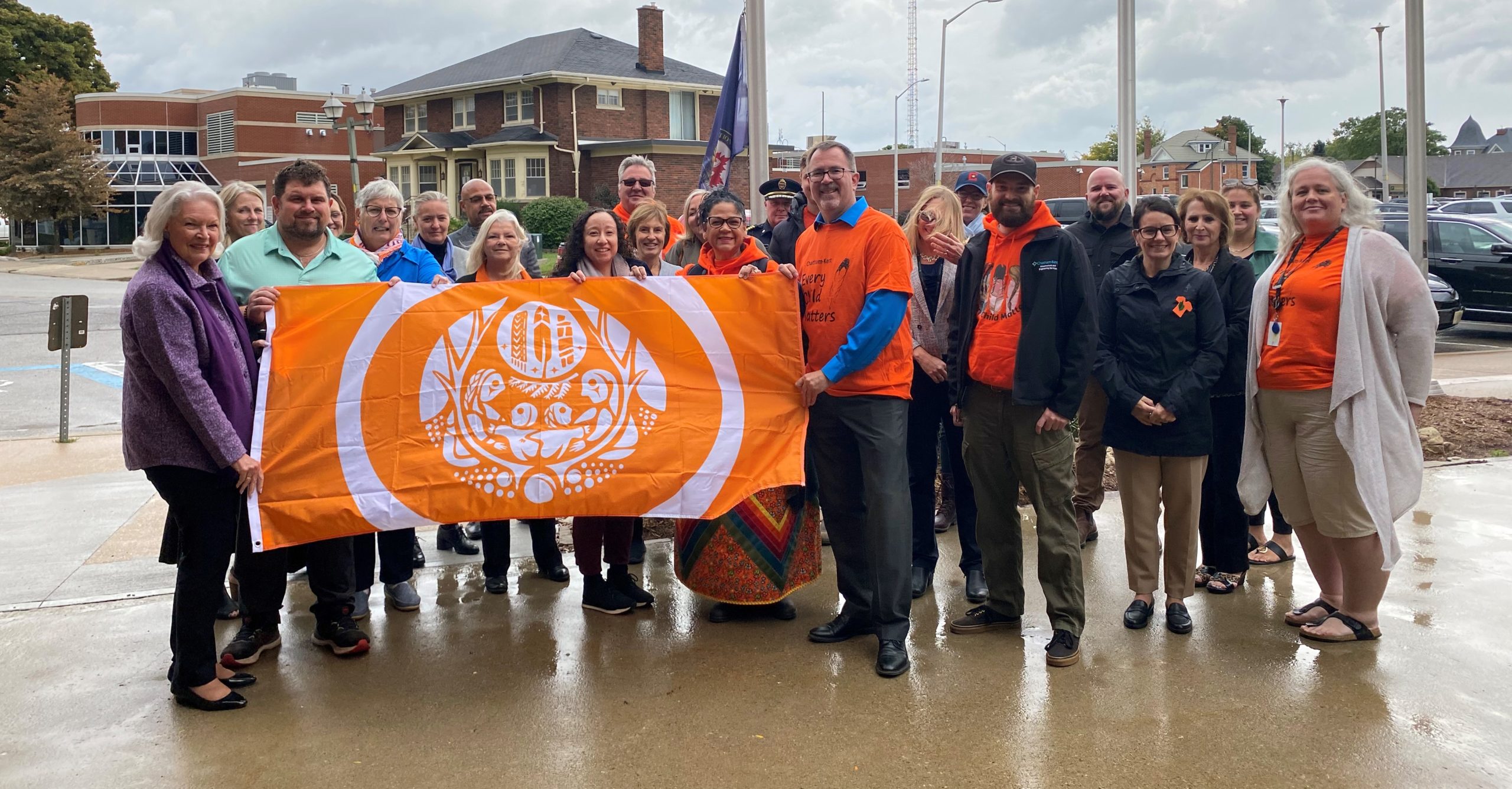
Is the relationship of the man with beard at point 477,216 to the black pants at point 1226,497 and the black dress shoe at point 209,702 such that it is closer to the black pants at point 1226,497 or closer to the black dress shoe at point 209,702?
the black dress shoe at point 209,702

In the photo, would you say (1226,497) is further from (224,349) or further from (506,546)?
(224,349)

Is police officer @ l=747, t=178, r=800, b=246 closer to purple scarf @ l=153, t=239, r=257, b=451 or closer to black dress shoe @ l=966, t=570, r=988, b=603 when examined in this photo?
black dress shoe @ l=966, t=570, r=988, b=603

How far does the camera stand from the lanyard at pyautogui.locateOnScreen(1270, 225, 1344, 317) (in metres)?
4.83

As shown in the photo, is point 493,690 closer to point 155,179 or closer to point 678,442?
point 678,442

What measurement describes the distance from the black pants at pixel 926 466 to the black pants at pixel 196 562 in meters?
3.13

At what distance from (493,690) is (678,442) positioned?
4.27 feet

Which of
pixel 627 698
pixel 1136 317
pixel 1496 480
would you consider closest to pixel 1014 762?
pixel 627 698

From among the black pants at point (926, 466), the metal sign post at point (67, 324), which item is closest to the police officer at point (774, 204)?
the black pants at point (926, 466)

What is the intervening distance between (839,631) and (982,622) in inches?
25.9

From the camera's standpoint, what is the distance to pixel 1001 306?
485 cm

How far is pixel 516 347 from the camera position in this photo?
5.05 m

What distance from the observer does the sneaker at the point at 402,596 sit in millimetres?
5430

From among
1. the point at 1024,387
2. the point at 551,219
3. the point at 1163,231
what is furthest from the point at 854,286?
the point at 551,219

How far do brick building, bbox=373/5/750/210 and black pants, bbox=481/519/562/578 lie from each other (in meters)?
37.9
